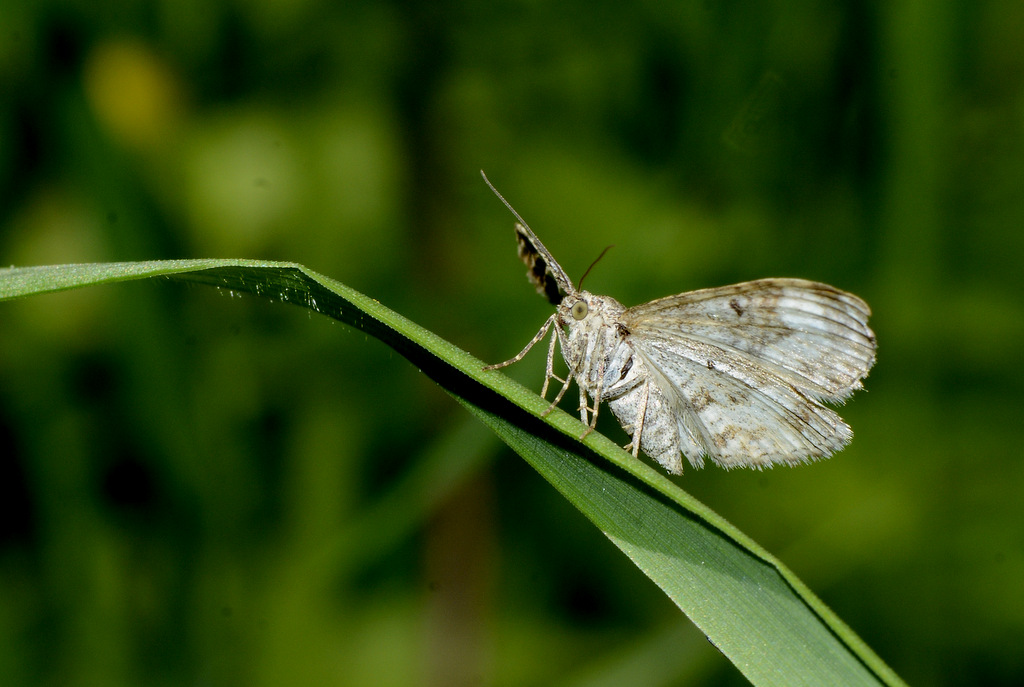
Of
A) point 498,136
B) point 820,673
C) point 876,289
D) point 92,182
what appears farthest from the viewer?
point 498,136

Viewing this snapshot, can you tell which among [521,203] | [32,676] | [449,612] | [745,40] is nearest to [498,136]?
[521,203]

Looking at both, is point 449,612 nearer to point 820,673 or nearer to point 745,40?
A: point 820,673

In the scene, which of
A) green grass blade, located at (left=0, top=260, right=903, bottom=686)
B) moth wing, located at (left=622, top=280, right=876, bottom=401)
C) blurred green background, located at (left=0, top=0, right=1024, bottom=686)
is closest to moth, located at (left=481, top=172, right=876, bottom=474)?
moth wing, located at (left=622, top=280, right=876, bottom=401)

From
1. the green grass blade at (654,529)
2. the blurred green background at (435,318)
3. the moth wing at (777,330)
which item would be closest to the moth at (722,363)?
the moth wing at (777,330)

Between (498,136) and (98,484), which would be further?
(498,136)

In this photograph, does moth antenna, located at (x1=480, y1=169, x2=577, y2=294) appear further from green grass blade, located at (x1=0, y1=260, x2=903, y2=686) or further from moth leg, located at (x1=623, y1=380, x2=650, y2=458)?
green grass blade, located at (x1=0, y1=260, x2=903, y2=686)

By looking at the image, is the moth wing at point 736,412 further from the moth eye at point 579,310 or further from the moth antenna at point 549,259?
the moth antenna at point 549,259

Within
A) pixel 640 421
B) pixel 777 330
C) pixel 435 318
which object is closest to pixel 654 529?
pixel 640 421
